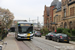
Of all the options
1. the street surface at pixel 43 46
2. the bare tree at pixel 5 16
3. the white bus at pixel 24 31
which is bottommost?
the street surface at pixel 43 46

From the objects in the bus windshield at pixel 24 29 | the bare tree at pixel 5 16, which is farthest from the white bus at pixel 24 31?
the bare tree at pixel 5 16

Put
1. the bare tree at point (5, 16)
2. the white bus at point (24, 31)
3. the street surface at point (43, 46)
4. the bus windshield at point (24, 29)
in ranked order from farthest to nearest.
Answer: the bare tree at point (5, 16) < the bus windshield at point (24, 29) < the white bus at point (24, 31) < the street surface at point (43, 46)

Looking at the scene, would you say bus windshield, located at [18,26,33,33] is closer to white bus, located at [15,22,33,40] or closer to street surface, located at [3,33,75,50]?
white bus, located at [15,22,33,40]

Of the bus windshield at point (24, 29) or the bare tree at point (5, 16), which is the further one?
the bare tree at point (5, 16)

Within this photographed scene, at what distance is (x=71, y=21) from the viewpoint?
106 ft

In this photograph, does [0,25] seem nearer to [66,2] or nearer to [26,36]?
[26,36]

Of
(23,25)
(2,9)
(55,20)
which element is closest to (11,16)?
(2,9)

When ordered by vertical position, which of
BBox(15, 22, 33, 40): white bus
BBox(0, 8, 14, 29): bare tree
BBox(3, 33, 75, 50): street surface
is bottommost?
BBox(3, 33, 75, 50): street surface

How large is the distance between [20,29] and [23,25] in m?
0.85

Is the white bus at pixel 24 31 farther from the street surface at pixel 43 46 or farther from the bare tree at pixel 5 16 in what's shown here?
the bare tree at pixel 5 16

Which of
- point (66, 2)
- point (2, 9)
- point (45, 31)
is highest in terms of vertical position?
point (66, 2)

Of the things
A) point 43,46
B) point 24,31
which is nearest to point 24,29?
point 24,31

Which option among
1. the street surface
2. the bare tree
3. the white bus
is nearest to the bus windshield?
the white bus

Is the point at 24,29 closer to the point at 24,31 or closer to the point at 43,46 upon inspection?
the point at 24,31
